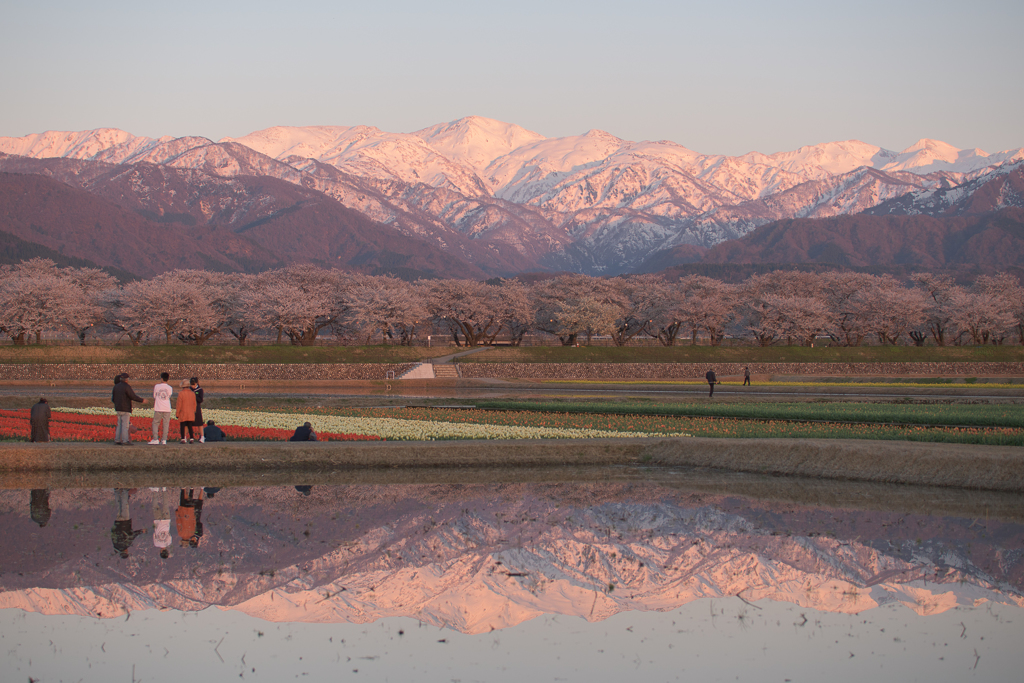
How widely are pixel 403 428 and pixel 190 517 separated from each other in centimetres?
1187

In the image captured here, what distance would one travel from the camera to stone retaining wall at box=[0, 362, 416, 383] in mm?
63969

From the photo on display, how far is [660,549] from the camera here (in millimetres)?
12453

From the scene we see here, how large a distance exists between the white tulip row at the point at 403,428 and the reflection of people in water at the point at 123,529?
8549mm

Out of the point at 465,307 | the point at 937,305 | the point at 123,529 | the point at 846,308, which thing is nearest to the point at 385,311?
the point at 465,307

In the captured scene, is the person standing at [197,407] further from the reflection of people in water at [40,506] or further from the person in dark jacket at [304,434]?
the reflection of people in water at [40,506]

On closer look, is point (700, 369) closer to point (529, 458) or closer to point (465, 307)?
point (465, 307)

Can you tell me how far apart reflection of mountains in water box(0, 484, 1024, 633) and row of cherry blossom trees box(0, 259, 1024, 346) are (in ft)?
272

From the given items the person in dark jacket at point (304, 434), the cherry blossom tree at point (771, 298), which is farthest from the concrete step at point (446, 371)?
the cherry blossom tree at point (771, 298)

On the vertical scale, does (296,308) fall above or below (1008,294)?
below

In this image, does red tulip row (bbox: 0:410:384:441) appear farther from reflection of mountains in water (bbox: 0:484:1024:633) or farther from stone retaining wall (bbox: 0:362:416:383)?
stone retaining wall (bbox: 0:362:416:383)

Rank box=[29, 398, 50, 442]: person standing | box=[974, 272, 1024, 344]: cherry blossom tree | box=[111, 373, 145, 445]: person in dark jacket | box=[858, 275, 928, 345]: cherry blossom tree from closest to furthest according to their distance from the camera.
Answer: box=[111, 373, 145, 445]: person in dark jacket < box=[29, 398, 50, 442]: person standing < box=[858, 275, 928, 345]: cherry blossom tree < box=[974, 272, 1024, 344]: cherry blossom tree

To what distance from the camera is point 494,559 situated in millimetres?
11805

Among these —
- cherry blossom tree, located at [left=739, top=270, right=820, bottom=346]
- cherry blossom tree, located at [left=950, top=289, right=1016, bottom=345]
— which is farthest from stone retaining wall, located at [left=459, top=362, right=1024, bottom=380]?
cherry blossom tree, located at [left=950, top=289, right=1016, bottom=345]

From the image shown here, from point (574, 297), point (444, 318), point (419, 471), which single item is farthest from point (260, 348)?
point (419, 471)
